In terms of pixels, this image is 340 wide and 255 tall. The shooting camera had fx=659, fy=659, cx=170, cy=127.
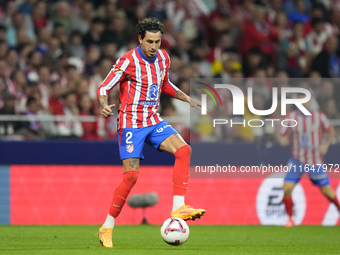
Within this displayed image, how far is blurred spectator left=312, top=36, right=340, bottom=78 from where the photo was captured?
1399 centimetres

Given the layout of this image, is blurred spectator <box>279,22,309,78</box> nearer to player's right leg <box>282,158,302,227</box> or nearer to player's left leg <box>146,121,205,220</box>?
player's right leg <box>282,158,302,227</box>

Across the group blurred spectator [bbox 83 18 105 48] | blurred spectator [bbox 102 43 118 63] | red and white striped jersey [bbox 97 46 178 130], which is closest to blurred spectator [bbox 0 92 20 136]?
blurred spectator [bbox 102 43 118 63]

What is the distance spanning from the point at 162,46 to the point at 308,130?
3903 millimetres

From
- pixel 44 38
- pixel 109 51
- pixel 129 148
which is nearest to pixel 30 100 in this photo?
pixel 44 38

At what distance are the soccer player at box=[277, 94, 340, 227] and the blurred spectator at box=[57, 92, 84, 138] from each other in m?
3.49

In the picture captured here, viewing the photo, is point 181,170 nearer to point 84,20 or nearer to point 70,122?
point 70,122

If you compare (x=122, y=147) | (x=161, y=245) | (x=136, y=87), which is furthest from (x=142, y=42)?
(x=161, y=245)

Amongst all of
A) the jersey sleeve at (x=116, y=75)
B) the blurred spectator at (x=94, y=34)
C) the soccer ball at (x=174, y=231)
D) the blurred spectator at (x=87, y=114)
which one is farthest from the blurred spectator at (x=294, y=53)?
the soccer ball at (x=174, y=231)

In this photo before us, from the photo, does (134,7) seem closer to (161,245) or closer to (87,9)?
A: (87,9)

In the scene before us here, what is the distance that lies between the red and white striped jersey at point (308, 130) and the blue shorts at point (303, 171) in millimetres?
263

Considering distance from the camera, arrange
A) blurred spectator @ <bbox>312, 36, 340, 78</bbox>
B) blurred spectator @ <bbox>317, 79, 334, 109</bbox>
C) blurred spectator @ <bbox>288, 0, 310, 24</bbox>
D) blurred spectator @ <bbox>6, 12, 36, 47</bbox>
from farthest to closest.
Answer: blurred spectator @ <bbox>288, 0, 310, 24</bbox> → blurred spectator @ <bbox>312, 36, 340, 78</bbox> → blurred spectator @ <bbox>6, 12, 36, 47</bbox> → blurred spectator @ <bbox>317, 79, 334, 109</bbox>

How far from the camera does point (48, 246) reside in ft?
23.9

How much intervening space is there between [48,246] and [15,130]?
4.10 meters

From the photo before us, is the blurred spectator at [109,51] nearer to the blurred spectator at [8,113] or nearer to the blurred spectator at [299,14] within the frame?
the blurred spectator at [8,113]
